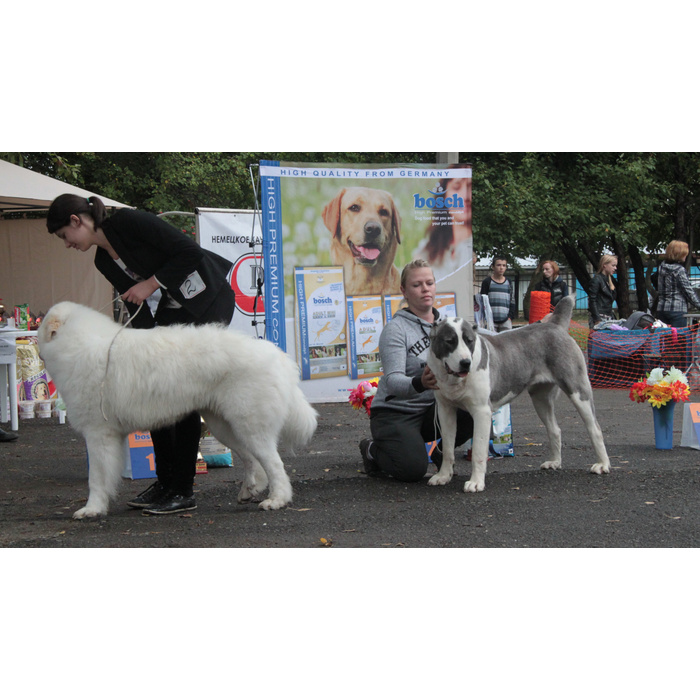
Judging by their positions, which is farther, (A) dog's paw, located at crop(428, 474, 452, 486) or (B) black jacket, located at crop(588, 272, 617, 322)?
(B) black jacket, located at crop(588, 272, 617, 322)

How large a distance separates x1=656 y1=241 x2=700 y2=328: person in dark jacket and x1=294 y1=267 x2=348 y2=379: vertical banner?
16.1 feet

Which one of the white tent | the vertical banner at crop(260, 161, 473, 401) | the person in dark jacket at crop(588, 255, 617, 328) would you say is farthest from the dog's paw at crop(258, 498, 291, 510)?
the white tent

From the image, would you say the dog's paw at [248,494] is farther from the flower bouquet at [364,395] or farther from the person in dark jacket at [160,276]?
the flower bouquet at [364,395]

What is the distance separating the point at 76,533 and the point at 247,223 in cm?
726

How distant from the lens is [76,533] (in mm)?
4168

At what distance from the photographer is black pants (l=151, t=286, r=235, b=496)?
4574 mm

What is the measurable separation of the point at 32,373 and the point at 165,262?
635cm

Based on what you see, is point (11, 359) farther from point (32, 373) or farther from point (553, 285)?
point (553, 285)

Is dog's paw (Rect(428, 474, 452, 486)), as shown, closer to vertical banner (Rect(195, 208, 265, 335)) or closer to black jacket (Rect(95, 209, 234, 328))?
black jacket (Rect(95, 209, 234, 328))

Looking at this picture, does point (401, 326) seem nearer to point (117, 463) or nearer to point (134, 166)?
point (117, 463)

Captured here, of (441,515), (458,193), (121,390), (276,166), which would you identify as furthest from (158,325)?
(458,193)

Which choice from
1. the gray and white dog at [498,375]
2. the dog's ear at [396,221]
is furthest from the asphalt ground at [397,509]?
the dog's ear at [396,221]

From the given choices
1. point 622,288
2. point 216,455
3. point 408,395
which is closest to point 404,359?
point 408,395

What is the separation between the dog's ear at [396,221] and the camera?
9.89 meters
